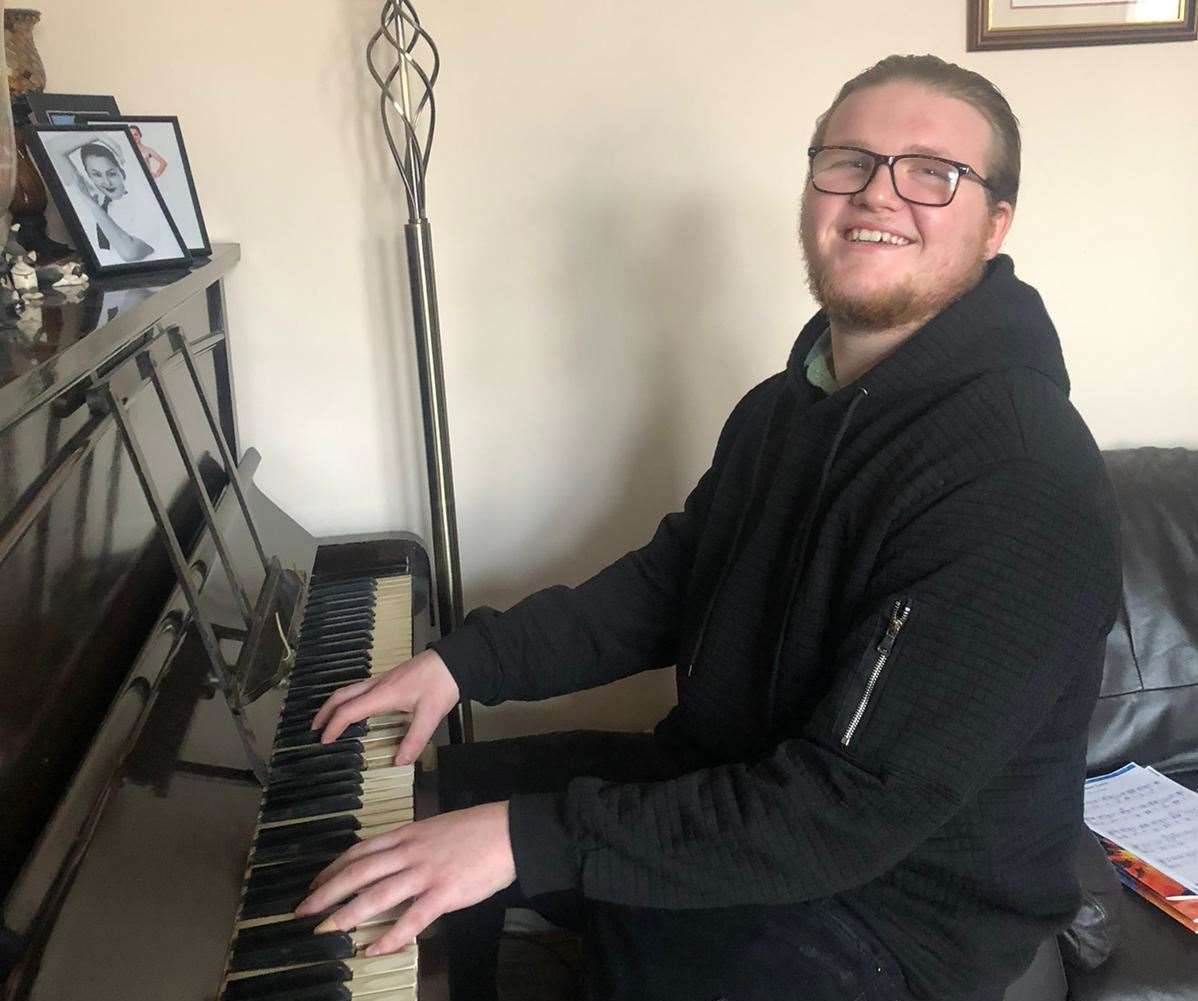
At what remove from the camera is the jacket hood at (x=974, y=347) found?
110cm

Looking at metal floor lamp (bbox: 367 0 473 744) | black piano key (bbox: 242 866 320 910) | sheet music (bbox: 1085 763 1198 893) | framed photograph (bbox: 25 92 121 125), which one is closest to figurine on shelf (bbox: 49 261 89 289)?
framed photograph (bbox: 25 92 121 125)

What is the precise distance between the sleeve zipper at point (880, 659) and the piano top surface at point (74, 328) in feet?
2.48

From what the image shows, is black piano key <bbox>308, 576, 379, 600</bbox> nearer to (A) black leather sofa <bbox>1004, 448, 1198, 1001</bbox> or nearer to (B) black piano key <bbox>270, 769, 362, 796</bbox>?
(B) black piano key <bbox>270, 769, 362, 796</bbox>

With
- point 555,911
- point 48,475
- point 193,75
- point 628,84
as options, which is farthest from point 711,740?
point 193,75

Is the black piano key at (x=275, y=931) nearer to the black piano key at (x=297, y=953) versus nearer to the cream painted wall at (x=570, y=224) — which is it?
the black piano key at (x=297, y=953)

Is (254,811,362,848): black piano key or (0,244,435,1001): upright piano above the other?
(0,244,435,1001): upright piano

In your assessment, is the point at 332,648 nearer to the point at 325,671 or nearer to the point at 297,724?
the point at 325,671

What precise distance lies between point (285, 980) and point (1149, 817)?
1373mm

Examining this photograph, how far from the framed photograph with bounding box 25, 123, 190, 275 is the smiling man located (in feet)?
2.27

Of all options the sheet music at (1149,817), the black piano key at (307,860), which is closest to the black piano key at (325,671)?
the black piano key at (307,860)

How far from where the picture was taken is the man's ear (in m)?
1.23

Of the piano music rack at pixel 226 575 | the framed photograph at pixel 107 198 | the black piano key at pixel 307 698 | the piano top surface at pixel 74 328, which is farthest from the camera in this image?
the framed photograph at pixel 107 198

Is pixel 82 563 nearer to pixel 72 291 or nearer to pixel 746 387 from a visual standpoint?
pixel 72 291

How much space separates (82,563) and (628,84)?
1218 millimetres
